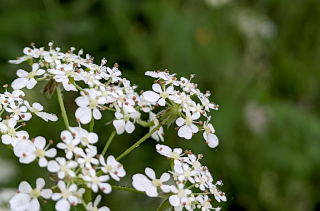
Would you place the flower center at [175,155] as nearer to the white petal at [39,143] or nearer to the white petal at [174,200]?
the white petal at [174,200]

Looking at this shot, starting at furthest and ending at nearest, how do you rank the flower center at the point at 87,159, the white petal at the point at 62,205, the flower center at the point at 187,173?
the flower center at the point at 187,173
the flower center at the point at 87,159
the white petal at the point at 62,205

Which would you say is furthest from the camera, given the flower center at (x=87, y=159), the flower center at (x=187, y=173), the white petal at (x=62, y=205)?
the flower center at (x=187, y=173)

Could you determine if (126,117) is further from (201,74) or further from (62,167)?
(201,74)

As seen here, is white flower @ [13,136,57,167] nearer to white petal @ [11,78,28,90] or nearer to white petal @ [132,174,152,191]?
white petal @ [132,174,152,191]

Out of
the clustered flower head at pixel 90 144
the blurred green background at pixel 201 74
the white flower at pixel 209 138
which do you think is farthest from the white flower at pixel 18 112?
the blurred green background at pixel 201 74

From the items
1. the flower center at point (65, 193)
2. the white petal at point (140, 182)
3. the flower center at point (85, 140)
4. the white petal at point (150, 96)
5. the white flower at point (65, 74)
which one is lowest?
the flower center at point (65, 193)

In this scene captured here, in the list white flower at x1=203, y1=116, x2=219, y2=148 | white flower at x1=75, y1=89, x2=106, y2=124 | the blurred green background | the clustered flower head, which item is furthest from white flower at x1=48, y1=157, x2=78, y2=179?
the blurred green background

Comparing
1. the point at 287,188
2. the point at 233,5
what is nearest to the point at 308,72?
the point at 233,5

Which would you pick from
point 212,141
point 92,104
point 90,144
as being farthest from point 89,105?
point 212,141
